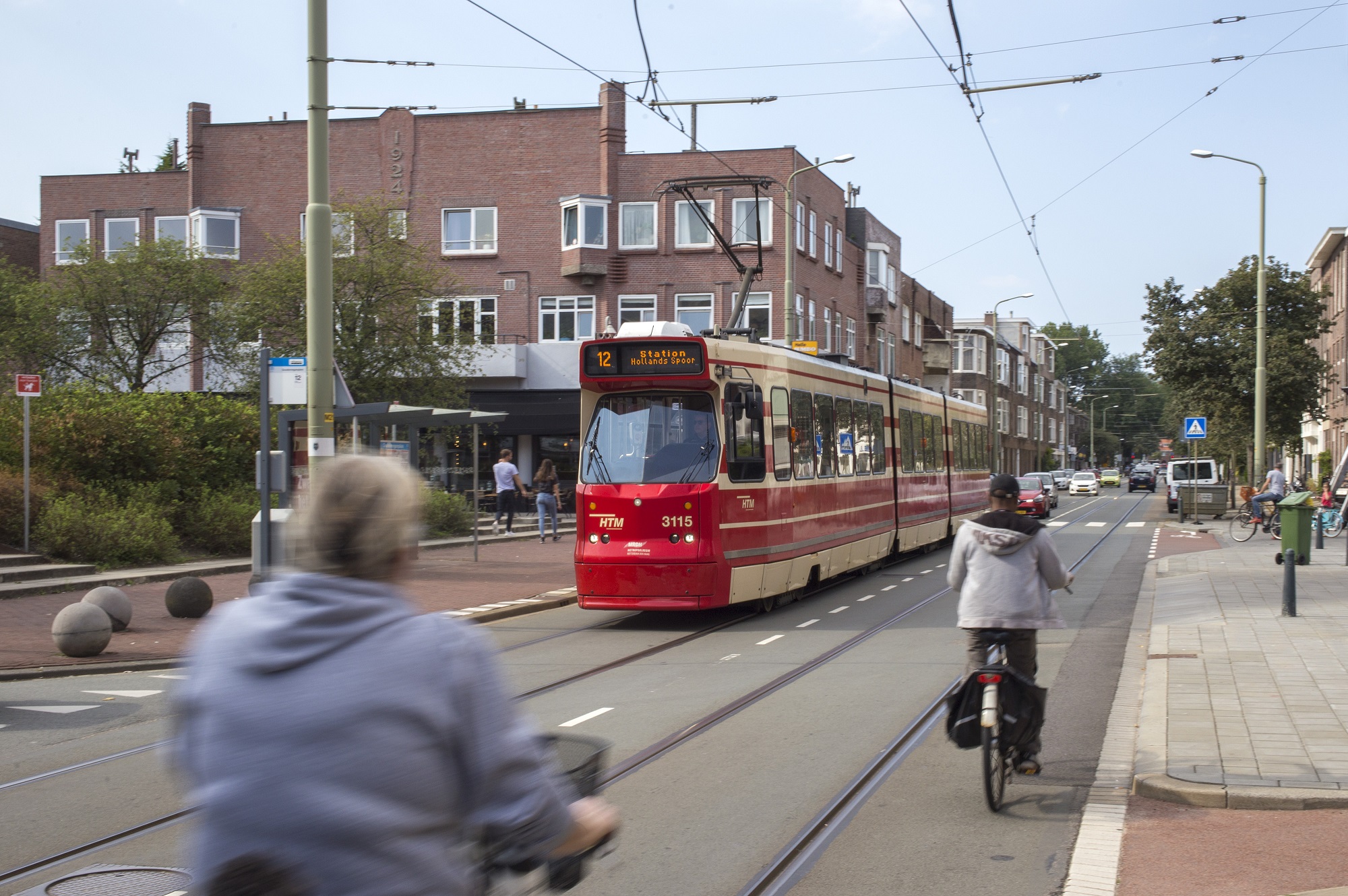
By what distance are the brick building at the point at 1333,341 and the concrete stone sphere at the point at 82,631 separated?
49.1 metres

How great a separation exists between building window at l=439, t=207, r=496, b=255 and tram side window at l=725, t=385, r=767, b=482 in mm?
27434

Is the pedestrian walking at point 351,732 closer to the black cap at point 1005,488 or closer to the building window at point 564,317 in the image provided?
the black cap at point 1005,488

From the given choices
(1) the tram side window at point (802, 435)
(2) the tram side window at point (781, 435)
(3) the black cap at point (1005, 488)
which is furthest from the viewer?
(1) the tram side window at point (802, 435)

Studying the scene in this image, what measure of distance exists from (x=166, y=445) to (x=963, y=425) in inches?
636

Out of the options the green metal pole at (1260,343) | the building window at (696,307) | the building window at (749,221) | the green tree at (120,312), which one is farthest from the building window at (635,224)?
the green metal pole at (1260,343)

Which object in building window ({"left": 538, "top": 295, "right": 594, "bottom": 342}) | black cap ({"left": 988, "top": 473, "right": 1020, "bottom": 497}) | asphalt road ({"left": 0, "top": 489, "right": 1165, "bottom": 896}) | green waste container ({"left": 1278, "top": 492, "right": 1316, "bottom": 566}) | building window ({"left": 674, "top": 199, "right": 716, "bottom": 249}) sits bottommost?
asphalt road ({"left": 0, "top": 489, "right": 1165, "bottom": 896})

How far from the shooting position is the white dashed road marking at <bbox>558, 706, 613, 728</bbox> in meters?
8.00

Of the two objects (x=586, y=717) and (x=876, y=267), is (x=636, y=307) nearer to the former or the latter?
(x=876, y=267)

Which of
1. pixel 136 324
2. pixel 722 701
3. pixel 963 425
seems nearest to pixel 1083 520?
pixel 963 425

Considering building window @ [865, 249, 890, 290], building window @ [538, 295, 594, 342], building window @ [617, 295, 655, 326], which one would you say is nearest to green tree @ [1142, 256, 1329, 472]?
building window @ [865, 249, 890, 290]

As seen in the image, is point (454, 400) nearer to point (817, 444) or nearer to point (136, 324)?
point (136, 324)

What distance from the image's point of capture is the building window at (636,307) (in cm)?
3894

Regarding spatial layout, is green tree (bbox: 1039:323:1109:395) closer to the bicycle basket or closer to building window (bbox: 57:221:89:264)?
building window (bbox: 57:221:89:264)

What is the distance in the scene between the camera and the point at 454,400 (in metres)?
28.6
